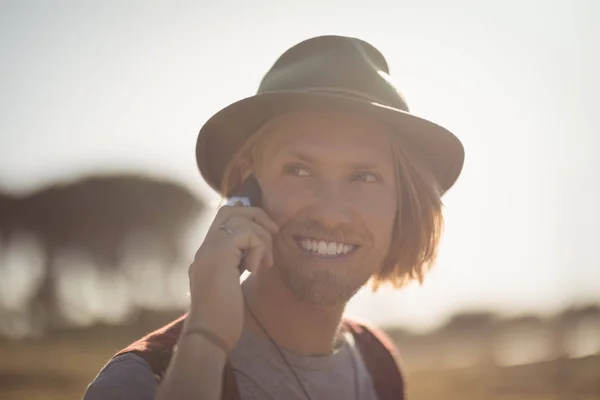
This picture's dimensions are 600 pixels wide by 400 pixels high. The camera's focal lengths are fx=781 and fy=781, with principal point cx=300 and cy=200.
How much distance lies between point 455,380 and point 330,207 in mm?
16001

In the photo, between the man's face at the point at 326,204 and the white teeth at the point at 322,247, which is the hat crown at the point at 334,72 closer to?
the man's face at the point at 326,204

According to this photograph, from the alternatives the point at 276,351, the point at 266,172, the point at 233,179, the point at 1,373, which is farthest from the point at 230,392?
the point at 1,373

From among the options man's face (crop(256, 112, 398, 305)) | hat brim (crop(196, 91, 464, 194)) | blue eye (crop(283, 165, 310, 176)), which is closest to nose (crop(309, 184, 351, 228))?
man's face (crop(256, 112, 398, 305))

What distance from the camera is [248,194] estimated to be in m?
3.43

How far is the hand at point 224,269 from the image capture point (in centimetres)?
278

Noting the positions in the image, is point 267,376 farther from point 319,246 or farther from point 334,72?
point 334,72

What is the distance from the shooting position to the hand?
278 cm

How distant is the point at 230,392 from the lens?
9.73ft

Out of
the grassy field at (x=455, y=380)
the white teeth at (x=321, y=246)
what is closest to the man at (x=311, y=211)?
the white teeth at (x=321, y=246)

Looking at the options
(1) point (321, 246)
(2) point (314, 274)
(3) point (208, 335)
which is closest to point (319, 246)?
(1) point (321, 246)

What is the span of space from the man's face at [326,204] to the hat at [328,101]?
5.0 inches

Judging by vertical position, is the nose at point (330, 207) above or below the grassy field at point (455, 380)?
above

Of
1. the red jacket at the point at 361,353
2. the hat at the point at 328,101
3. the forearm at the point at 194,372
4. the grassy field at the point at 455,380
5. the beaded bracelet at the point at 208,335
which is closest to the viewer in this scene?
the forearm at the point at 194,372

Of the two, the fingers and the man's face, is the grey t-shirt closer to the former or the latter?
the man's face
